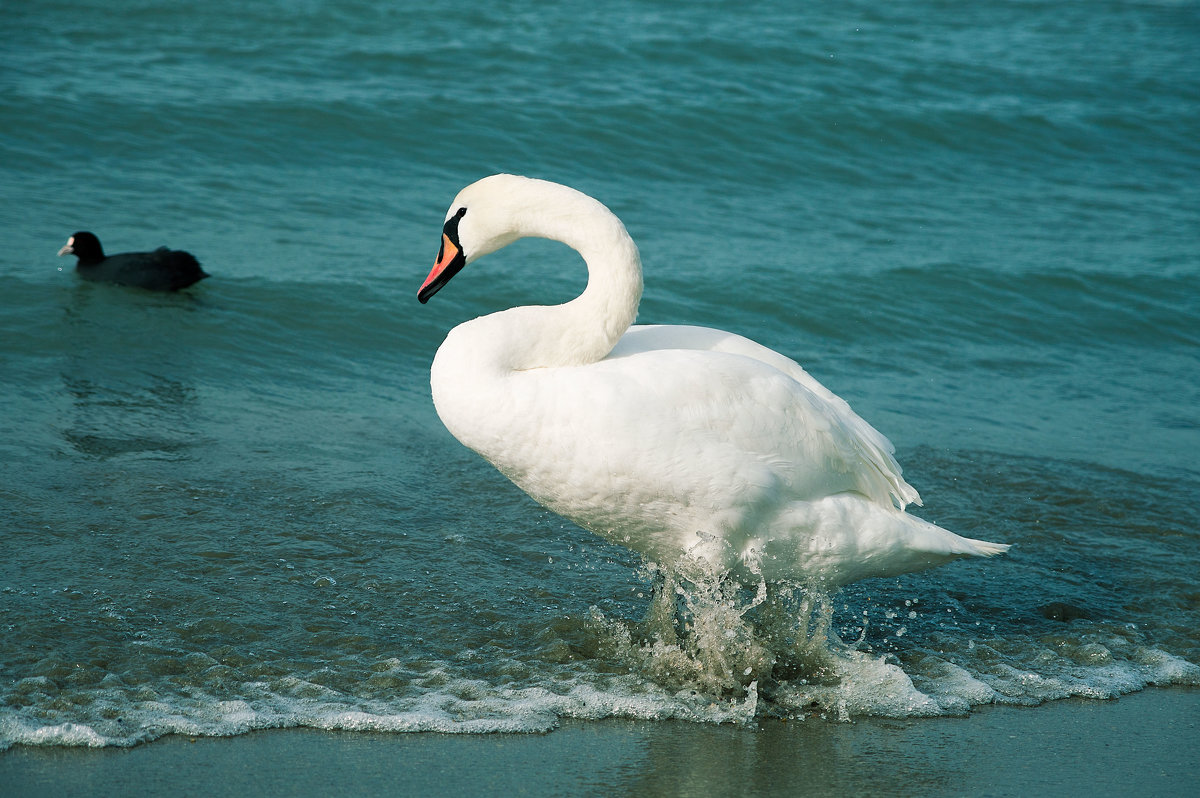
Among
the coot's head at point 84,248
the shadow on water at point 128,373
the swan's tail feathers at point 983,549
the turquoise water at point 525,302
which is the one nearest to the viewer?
the turquoise water at point 525,302

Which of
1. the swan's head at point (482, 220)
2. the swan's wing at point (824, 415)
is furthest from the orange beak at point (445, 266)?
the swan's wing at point (824, 415)

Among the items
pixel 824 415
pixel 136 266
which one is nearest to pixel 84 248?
pixel 136 266

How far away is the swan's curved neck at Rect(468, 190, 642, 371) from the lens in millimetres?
4109

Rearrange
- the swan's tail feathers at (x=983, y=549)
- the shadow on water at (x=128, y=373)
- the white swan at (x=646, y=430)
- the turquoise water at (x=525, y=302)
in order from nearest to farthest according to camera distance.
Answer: the white swan at (x=646, y=430) → the turquoise water at (x=525, y=302) → the swan's tail feathers at (x=983, y=549) → the shadow on water at (x=128, y=373)

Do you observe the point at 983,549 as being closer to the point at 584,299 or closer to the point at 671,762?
the point at 671,762

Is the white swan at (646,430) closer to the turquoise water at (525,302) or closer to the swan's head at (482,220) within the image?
the swan's head at (482,220)

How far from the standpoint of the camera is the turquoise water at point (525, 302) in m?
4.24

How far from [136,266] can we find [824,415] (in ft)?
21.4

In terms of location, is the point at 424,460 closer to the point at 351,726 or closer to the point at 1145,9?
the point at 351,726

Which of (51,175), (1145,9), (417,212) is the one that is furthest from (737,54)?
(1145,9)

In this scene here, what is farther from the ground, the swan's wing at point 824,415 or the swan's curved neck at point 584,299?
the swan's curved neck at point 584,299

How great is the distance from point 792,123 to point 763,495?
1081cm

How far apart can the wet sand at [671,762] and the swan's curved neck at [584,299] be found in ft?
4.04

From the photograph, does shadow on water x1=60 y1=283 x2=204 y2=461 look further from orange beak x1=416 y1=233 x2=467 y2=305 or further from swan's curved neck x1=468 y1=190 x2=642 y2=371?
swan's curved neck x1=468 y1=190 x2=642 y2=371
